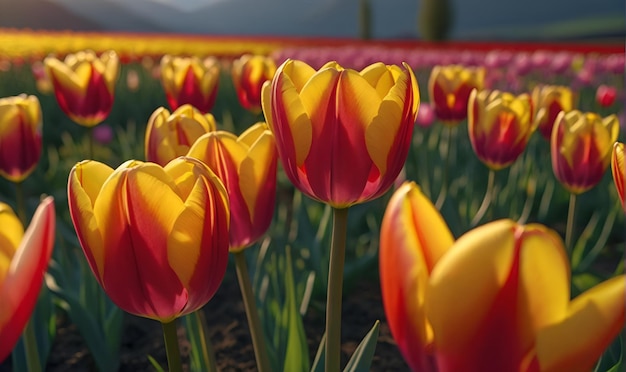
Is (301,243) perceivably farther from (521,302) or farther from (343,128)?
(521,302)

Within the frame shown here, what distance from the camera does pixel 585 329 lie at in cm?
51

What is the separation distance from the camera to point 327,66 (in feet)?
3.11

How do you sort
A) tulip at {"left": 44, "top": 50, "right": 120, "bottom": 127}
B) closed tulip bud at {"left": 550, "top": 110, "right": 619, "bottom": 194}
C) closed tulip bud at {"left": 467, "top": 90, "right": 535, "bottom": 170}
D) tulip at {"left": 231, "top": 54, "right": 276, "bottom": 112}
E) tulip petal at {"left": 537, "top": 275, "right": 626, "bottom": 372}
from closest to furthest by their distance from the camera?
1. tulip petal at {"left": 537, "top": 275, "right": 626, "bottom": 372}
2. closed tulip bud at {"left": 550, "top": 110, "right": 619, "bottom": 194}
3. closed tulip bud at {"left": 467, "top": 90, "right": 535, "bottom": 170}
4. tulip at {"left": 44, "top": 50, "right": 120, "bottom": 127}
5. tulip at {"left": 231, "top": 54, "right": 276, "bottom": 112}

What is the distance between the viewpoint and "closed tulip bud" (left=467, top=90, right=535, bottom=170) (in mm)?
1767

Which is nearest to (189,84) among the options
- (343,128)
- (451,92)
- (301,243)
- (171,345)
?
(301,243)

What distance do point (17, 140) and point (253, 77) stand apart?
37.2 inches

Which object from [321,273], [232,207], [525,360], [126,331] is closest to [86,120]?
[126,331]

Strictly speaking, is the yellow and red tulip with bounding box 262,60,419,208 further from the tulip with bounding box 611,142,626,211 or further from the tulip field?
the tulip with bounding box 611,142,626,211

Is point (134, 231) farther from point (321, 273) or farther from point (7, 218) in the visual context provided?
point (321, 273)

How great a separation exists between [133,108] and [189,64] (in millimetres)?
3769

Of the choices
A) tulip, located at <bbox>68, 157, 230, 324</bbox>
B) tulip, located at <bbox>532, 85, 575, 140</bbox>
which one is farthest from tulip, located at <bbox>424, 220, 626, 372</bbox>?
tulip, located at <bbox>532, 85, 575, 140</bbox>

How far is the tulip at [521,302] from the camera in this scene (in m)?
0.51

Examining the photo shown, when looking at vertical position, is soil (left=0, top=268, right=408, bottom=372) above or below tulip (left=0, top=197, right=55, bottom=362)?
below

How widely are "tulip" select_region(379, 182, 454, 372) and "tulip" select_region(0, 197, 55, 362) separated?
0.29 meters
